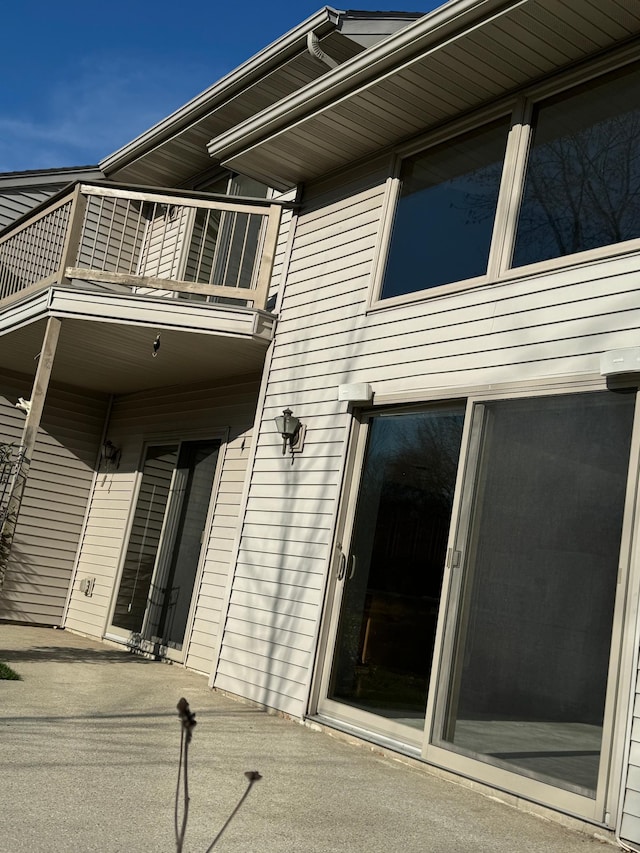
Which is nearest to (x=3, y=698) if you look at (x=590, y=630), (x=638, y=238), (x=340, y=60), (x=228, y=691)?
(x=228, y=691)

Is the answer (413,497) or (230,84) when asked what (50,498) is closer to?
(230,84)

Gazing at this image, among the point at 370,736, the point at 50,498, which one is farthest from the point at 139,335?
the point at 370,736

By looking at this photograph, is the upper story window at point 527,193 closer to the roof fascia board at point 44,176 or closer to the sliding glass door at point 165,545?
the sliding glass door at point 165,545

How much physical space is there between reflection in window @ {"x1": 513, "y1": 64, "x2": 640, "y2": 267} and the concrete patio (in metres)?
3.01

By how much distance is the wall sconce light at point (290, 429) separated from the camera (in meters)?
6.36

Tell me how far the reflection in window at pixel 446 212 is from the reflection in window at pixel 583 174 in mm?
314

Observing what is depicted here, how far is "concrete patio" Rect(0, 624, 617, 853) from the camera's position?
309 cm

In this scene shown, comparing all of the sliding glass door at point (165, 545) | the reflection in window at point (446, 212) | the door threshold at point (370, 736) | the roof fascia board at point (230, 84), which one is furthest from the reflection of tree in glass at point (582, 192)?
the sliding glass door at point (165, 545)

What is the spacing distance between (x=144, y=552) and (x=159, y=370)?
6.21ft

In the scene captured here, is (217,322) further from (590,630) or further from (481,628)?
(590,630)

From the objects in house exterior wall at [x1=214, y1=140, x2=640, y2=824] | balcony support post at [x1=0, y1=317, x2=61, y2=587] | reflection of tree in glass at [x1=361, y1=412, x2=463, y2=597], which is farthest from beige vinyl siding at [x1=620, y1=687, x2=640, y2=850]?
balcony support post at [x1=0, y1=317, x2=61, y2=587]

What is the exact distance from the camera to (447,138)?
5.89 metres

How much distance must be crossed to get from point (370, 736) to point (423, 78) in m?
4.16

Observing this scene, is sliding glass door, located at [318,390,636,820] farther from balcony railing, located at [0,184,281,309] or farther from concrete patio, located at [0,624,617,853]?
balcony railing, located at [0,184,281,309]
